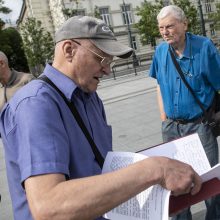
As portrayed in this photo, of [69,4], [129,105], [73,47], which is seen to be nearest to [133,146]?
[129,105]

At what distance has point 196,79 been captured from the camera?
2979 mm

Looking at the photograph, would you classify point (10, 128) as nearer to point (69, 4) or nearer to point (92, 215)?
point (92, 215)

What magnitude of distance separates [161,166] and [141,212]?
0.80ft

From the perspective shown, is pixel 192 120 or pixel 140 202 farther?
pixel 192 120

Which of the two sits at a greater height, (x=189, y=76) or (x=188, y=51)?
(x=188, y=51)

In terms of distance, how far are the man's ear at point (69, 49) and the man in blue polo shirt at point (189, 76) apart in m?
1.71

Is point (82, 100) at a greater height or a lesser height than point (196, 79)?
greater

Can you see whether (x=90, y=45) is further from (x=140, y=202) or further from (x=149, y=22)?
(x=149, y=22)

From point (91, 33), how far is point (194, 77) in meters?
1.73

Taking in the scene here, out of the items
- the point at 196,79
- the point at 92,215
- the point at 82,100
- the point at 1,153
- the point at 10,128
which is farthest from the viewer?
the point at 1,153

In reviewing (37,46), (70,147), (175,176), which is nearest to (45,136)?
(70,147)

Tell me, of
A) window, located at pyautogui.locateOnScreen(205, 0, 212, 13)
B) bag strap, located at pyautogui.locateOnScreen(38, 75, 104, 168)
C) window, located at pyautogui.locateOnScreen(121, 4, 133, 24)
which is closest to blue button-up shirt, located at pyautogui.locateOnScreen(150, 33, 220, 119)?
bag strap, located at pyautogui.locateOnScreen(38, 75, 104, 168)

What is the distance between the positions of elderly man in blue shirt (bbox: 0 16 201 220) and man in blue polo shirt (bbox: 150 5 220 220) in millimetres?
1475

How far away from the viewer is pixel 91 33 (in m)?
1.43
